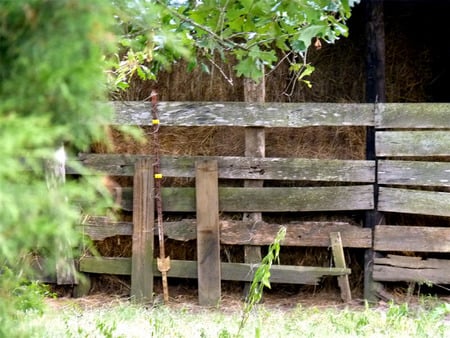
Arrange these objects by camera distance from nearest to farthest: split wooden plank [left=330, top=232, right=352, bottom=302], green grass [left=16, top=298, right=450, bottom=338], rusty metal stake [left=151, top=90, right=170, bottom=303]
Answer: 1. green grass [left=16, top=298, right=450, bottom=338]
2. split wooden plank [left=330, top=232, right=352, bottom=302]
3. rusty metal stake [left=151, top=90, right=170, bottom=303]

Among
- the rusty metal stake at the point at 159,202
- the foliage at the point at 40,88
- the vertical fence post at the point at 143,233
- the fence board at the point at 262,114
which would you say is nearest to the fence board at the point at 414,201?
the fence board at the point at 262,114

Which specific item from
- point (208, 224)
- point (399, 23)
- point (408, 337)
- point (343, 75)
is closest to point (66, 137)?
point (408, 337)

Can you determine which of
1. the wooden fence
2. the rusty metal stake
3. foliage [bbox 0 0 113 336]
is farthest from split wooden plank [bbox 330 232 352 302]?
foliage [bbox 0 0 113 336]

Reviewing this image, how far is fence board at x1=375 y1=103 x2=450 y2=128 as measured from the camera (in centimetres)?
449

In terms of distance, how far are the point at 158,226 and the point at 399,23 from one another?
3.11 m

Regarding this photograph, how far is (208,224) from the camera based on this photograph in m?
4.62

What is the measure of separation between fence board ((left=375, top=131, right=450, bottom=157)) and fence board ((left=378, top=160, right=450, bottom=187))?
0.08 meters

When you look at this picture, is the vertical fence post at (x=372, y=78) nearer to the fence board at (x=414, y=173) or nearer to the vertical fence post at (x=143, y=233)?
the fence board at (x=414, y=173)

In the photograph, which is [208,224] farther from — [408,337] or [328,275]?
[408,337]

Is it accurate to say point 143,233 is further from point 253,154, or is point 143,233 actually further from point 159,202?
point 253,154

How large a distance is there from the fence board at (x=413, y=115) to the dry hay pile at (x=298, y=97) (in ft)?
1.47

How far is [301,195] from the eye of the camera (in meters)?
4.63

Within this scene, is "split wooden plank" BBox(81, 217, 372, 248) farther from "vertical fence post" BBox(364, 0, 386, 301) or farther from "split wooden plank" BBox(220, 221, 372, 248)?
"vertical fence post" BBox(364, 0, 386, 301)

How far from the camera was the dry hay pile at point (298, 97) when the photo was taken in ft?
16.3
